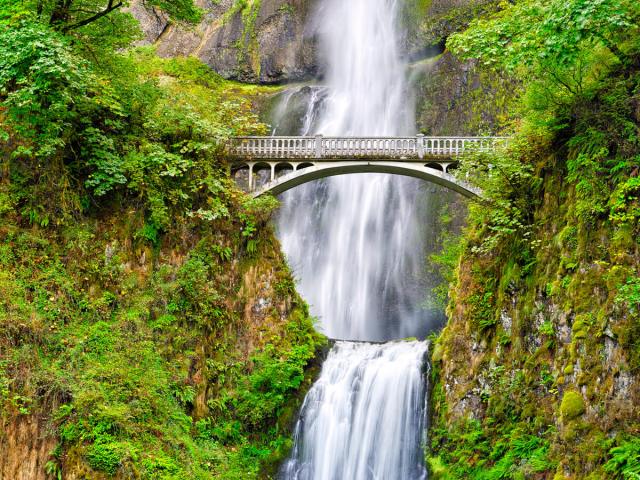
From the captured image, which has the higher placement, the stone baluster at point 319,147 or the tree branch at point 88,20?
the tree branch at point 88,20

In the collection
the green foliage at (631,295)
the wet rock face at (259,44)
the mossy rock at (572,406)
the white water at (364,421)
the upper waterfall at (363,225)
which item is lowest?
the white water at (364,421)

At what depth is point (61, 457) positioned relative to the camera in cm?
1051

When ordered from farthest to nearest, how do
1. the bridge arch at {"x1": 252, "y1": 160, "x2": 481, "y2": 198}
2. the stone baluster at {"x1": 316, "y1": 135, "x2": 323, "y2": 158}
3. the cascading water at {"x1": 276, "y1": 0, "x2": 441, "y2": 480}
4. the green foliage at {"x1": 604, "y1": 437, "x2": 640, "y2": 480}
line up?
the stone baluster at {"x1": 316, "y1": 135, "x2": 323, "y2": 158}, the bridge arch at {"x1": 252, "y1": 160, "x2": 481, "y2": 198}, the cascading water at {"x1": 276, "y1": 0, "x2": 441, "y2": 480}, the green foliage at {"x1": 604, "y1": 437, "x2": 640, "y2": 480}

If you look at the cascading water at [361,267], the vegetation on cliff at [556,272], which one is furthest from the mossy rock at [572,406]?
the cascading water at [361,267]

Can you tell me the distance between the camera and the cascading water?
1513 centimetres

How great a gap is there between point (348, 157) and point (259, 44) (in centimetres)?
1839

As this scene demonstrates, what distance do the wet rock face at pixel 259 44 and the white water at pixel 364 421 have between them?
1988 cm

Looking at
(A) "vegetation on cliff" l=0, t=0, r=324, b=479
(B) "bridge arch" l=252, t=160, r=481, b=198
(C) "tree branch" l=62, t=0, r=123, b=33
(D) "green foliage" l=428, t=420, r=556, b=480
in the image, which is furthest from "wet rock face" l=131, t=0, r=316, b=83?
(D) "green foliage" l=428, t=420, r=556, b=480

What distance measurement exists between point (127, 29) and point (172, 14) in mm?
1282

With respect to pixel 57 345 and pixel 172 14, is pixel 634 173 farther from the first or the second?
pixel 172 14

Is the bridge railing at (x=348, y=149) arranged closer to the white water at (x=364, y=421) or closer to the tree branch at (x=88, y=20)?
the tree branch at (x=88, y=20)

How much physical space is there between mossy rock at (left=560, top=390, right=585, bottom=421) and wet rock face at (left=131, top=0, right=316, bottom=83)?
25615mm

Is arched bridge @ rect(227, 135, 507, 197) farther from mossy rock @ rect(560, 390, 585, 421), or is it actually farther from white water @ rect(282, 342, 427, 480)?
mossy rock @ rect(560, 390, 585, 421)

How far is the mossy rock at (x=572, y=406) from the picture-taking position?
9320mm
